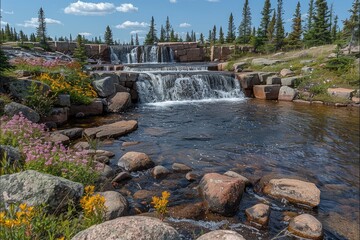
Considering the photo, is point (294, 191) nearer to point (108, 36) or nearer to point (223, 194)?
point (223, 194)

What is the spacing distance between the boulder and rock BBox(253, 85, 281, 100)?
975 cm

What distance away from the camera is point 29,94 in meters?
9.43

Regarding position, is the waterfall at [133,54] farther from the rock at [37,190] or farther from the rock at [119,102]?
the rock at [37,190]

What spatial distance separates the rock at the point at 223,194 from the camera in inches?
181

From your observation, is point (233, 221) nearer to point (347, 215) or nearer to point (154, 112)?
point (347, 215)

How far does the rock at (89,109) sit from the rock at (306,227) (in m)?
8.99

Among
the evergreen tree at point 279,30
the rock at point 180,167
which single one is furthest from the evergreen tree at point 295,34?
the rock at point 180,167

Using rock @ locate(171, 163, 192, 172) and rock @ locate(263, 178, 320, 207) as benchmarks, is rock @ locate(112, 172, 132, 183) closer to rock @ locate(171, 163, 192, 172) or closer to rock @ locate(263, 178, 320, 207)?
rock @ locate(171, 163, 192, 172)

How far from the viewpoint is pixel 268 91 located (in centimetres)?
1667

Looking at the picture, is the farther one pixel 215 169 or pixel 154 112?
pixel 154 112

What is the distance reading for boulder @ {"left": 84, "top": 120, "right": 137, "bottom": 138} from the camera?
854 centimetres

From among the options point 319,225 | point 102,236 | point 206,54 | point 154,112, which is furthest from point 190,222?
point 206,54

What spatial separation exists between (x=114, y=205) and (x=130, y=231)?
191 cm

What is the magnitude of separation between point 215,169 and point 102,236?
174 inches
